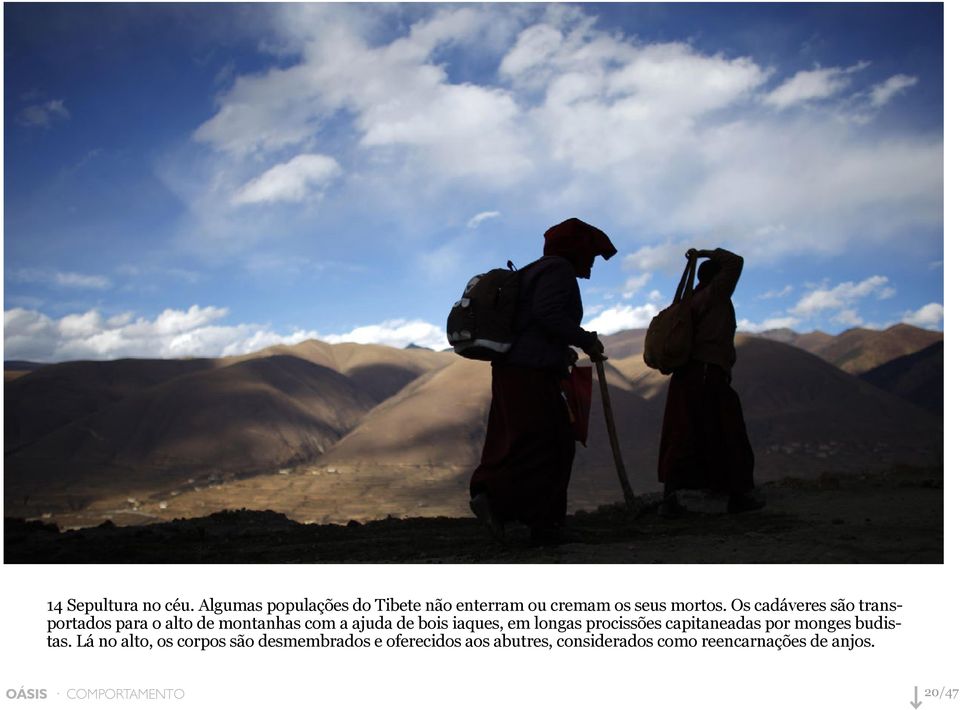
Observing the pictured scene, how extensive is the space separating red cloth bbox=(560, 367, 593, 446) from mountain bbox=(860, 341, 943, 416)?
49814 millimetres

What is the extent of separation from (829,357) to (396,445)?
51.5m

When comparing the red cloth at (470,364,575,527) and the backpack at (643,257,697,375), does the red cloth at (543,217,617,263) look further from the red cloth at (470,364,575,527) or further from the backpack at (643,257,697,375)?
the backpack at (643,257,697,375)

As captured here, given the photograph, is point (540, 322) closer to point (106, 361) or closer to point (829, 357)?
point (106, 361)

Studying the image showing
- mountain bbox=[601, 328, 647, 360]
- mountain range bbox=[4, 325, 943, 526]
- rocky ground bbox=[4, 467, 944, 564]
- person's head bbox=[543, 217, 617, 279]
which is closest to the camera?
rocky ground bbox=[4, 467, 944, 564]

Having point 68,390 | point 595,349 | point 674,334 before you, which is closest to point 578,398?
point 595,349

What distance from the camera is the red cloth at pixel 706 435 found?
5832 mm

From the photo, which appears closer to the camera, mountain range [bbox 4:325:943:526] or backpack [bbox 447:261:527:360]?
backpack [bbox 447:261:527:360]

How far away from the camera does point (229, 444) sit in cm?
4106

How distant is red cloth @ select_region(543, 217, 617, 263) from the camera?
475cm

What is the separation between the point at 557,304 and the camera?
4.39 meters

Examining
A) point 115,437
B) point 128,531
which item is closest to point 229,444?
point 115,437

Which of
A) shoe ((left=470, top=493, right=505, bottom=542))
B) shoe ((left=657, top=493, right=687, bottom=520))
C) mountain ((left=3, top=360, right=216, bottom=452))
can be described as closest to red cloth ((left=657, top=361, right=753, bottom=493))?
shoe ((left=657, top=493, right=687, bottom=520))

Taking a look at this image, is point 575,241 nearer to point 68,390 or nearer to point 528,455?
point 528,455

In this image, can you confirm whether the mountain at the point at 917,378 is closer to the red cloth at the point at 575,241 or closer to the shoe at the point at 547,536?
the red cloth at the point at 575,241
